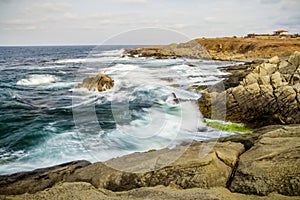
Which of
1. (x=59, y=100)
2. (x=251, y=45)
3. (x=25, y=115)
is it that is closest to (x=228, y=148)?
(x=25, y=115)

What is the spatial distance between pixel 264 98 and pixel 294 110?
4.62ft

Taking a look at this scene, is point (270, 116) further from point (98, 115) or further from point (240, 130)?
point (98, 115)

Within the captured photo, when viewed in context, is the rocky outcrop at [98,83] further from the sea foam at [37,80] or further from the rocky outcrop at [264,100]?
the rocky outcrop at [264,100]

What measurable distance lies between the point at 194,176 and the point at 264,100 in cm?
825

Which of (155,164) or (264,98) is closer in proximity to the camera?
(155,164)

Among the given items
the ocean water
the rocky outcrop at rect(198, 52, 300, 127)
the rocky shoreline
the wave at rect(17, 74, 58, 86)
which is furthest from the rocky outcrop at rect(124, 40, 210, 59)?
the wave at rect(17, 74, 58, 86)

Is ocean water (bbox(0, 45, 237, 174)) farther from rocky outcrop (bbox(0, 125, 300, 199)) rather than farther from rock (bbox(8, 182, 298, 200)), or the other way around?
rock (bbox(8, 182, 298, 200))

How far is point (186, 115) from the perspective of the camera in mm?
13297

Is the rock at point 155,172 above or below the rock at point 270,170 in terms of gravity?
below

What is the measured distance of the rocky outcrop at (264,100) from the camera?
1063 centimetres

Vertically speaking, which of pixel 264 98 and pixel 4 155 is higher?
pixel 264 98

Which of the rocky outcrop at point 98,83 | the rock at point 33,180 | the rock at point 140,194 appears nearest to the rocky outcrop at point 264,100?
the rock at point 140,194

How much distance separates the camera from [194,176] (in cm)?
454

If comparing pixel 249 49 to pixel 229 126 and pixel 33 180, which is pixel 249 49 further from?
pixel 33 180
